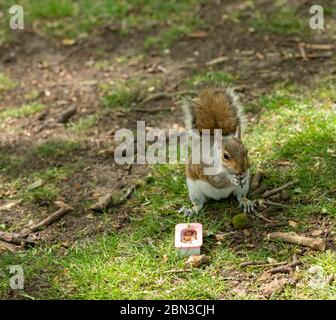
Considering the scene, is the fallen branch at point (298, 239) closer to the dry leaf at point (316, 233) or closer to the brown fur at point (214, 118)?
the dry leaf at point (316, 233)

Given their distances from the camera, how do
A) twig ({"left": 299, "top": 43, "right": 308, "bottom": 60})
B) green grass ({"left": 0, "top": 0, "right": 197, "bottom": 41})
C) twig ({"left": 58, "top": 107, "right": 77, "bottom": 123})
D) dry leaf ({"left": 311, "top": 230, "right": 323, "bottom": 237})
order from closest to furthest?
1. dry leaf ({"left": 311, "top": 230, "right": 323, "bottom": 237})
2. twig ({"left": 58, "top": 107, "right": 77, "bottom": 123})
3. twig ({"left": 299, "top": 43, "right": 308, "bottom": 60})
4. green grass ({"left": 0, "top": 0, "right": 197, "bottom": 41})

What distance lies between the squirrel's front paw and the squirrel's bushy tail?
0.32 m

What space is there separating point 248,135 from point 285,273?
3.64ft

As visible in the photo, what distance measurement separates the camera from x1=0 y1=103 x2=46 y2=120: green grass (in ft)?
13.2

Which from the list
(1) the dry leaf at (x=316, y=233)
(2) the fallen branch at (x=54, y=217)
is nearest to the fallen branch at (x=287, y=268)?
(1) the dry leaf at (x=316, y=233)

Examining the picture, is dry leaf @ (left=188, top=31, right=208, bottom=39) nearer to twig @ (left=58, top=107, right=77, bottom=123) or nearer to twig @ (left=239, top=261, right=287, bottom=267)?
twig @ (left=58, top=107, right=77, bottom=123)

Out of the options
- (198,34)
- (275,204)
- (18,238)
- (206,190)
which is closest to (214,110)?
(206,190)

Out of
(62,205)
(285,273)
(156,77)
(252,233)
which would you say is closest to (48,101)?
(156,77)

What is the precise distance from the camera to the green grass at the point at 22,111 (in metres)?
4.03

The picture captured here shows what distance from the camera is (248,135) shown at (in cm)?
349

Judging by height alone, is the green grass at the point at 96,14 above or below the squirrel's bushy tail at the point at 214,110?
above

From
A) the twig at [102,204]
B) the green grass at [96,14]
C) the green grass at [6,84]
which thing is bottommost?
the twig at [102,204]

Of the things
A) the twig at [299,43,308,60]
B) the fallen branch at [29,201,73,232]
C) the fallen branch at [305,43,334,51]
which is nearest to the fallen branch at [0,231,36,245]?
the fallen branch at [29,201,73,232]

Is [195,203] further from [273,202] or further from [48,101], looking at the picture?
[48,101]
